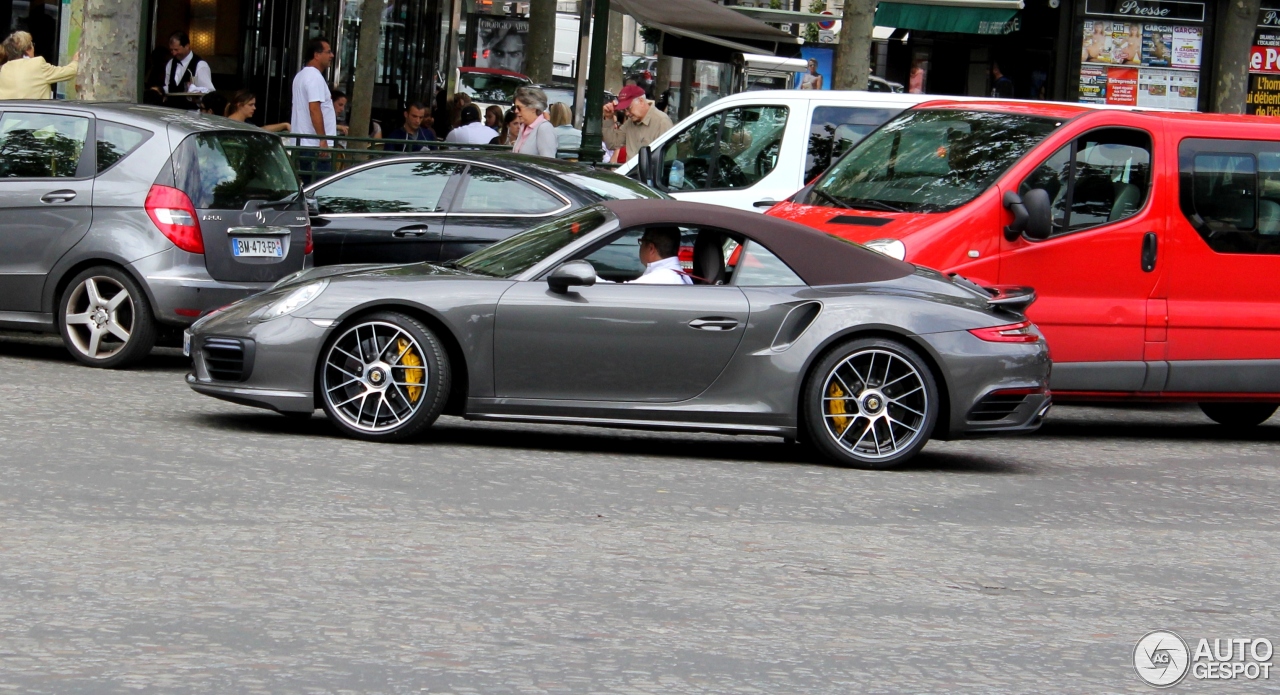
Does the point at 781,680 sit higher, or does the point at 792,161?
the point at 792,161

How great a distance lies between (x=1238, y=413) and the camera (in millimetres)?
12367

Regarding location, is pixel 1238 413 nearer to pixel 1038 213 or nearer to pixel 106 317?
pixel 1038 213

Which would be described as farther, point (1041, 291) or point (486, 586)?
point (1041, 291)

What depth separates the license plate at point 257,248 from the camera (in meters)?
11.4

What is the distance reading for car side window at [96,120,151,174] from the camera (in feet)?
37.1

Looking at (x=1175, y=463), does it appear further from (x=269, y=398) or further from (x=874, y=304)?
(x=269, y=398)

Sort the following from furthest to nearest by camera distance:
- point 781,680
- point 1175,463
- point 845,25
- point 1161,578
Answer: point 845,25 < point 1175,463 < point 1161,578 < point 781,680

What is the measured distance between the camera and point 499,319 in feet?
28.7

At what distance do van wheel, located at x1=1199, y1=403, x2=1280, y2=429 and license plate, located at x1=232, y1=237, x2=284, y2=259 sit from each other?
6.33m

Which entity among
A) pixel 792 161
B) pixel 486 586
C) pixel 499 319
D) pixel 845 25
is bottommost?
pixel 486 586

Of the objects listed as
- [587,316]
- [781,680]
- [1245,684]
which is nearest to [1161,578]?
[1245,684]

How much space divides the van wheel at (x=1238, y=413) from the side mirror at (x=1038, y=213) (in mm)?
2323

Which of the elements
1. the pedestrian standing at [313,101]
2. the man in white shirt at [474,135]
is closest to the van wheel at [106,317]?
the pedestrian standing at [313,101]

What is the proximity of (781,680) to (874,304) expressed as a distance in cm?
410
